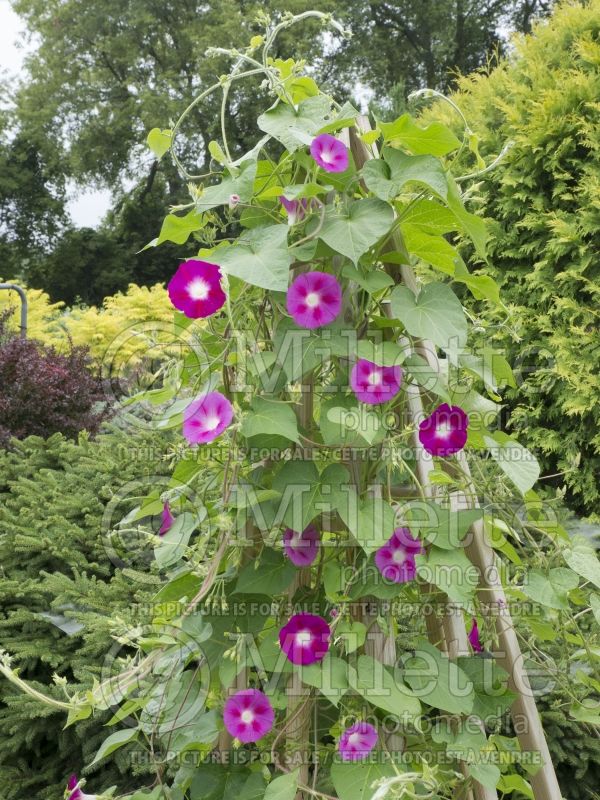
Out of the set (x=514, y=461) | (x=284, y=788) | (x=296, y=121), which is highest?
(x=296, y=121)

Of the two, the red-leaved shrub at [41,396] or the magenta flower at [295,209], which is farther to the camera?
the red-leaved shrub at [41,396]

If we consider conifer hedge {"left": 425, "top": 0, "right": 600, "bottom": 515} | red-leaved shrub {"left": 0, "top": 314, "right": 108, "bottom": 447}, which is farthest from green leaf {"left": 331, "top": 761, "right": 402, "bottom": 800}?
red-leaved shrub {"left": 0, "top": 314, "right": 108, "bottom": 447}

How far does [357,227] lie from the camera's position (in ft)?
2.94

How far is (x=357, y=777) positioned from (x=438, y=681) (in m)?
0.15

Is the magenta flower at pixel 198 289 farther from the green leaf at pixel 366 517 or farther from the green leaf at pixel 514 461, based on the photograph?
the green leaf at pixel 514 461

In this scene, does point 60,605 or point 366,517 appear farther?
point 60,605

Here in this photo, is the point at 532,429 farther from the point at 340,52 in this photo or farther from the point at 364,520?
the point at 340,52

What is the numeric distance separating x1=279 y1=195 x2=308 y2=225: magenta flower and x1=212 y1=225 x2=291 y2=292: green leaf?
0.05m

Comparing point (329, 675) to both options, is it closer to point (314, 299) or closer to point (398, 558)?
point (398, 558)

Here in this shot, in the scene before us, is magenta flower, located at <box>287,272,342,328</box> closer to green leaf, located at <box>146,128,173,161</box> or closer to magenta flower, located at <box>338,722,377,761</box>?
green leaf, located at <box>146,128,173,161</box>

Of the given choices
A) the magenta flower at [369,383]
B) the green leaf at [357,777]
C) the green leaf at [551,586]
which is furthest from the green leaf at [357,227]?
the green leaf at [357,777]

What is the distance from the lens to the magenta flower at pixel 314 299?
919 millimetres

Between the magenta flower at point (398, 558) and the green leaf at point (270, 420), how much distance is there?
0.18 m

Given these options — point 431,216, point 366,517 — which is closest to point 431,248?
point 431,216
